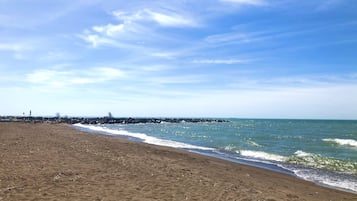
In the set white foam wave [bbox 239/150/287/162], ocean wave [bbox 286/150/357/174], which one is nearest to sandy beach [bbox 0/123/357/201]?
ocean wave [bbox 286/150/357/174]

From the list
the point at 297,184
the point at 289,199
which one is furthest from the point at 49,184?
the point at 297,184

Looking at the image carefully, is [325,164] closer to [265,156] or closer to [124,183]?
[265,156]

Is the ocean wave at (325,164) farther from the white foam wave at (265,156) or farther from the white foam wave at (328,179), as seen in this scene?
the white foam wave at (328,179)

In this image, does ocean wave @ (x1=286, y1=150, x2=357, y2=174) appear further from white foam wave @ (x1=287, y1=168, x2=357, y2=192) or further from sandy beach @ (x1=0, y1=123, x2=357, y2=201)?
sandy beach @ (x1=0, y1=123, x2=357, y2=201)

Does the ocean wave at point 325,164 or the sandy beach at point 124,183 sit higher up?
the sandy beach at point 124,183

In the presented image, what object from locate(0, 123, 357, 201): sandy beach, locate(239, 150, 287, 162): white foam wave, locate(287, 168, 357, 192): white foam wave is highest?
locate(0, 123, 357, 201): sandy beach

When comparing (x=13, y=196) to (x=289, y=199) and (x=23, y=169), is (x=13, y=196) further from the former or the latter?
(x=289, y=199)

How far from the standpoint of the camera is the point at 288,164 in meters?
23.0

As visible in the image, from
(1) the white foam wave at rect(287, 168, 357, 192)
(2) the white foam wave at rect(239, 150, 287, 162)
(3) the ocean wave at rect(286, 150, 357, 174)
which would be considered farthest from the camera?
(2) the white foam wave at rect(239, 150, 287, 162)

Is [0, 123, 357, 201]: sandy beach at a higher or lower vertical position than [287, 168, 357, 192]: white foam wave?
higher

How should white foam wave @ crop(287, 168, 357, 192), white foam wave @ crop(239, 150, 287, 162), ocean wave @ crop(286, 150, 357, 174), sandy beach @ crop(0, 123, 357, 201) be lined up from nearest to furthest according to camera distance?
1. sandy beach @ crop(0, 123, 357, 201)
2. white foam wave @ crop(287, 168, 357, 192)
3. ocean wave @ crop(286, 150, 357, 174)
4. white foam wave @ crop(239, 150, 287, 162)

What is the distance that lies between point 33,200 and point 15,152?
9.04 metres

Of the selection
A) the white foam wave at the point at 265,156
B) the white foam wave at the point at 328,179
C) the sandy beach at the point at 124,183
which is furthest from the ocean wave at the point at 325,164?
the sandy beach at the point at 124,183

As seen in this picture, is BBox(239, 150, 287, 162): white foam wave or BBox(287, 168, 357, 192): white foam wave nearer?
BBox(287, 168, 357, 192): white foam wave
